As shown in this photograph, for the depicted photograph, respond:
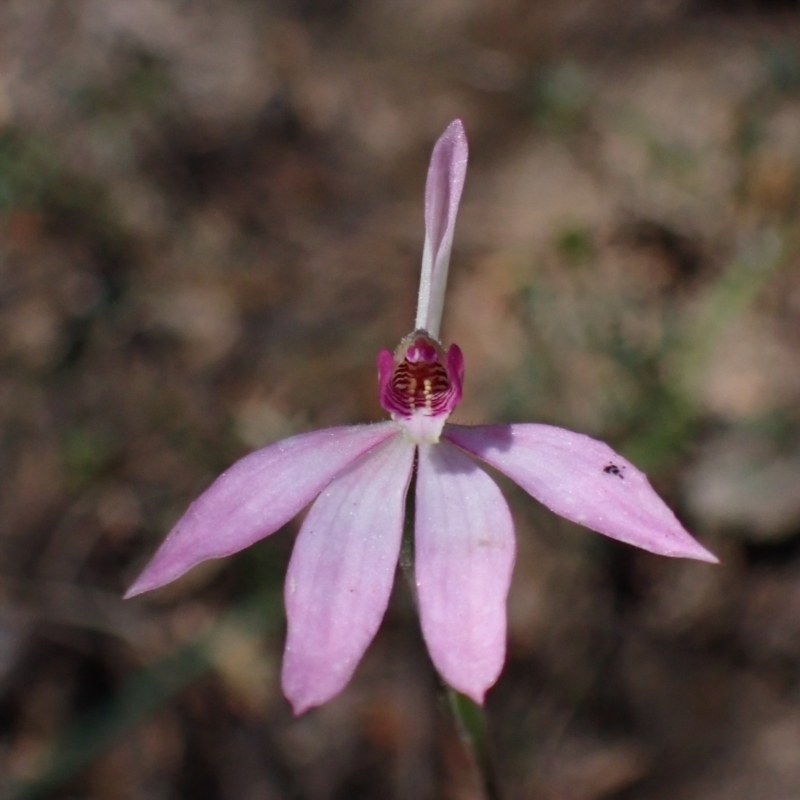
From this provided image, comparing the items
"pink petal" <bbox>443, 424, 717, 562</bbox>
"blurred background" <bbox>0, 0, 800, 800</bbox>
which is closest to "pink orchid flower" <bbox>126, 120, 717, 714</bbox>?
"pink petal" <bbox>443, 424, 717, 562</bbox>

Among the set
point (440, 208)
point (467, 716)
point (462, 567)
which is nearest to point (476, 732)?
point (467, 716)

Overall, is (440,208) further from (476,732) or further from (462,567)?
(476,732)

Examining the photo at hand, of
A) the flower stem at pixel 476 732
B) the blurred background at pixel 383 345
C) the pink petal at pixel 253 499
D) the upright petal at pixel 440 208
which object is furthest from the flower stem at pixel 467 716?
the blurred background at pixel 383 345

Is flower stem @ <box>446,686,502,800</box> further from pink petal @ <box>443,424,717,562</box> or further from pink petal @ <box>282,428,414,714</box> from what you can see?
pink petal @ <box>443,424,717,562</box>

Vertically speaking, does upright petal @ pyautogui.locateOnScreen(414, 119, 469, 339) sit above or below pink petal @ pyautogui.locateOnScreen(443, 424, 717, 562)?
above

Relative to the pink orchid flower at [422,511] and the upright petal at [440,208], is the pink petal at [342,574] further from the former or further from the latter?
the upright petal at [440,208]

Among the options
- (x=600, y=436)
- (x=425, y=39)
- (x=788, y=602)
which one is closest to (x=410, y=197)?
(x=425, y=39)

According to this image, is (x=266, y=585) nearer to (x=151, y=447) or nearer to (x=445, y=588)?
(x=151, y=447)

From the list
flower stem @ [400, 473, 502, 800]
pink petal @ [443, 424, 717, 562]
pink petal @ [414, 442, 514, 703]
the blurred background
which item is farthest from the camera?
the blurred background
